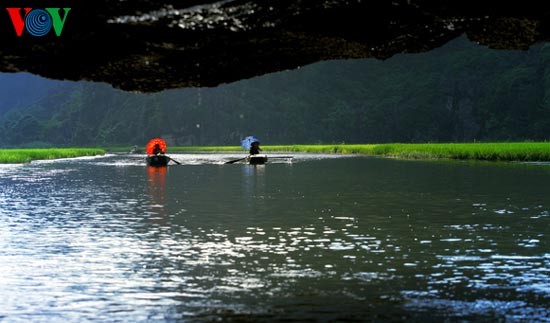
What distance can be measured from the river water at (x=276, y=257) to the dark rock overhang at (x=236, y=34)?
3.61 metres

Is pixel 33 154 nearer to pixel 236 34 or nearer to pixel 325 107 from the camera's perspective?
pixel 236 34

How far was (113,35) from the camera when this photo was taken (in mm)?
5383

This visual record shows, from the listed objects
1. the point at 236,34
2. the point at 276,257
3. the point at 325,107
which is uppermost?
the point at 325,107

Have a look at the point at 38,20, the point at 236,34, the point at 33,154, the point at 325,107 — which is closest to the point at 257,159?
the point at 33,154

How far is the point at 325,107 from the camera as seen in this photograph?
16850 cm

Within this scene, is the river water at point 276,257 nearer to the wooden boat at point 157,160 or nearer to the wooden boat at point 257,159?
the wooden boat at point 157,160

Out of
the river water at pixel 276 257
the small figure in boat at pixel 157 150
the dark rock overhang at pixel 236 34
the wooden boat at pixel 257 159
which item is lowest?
the river water at pixel 276 257

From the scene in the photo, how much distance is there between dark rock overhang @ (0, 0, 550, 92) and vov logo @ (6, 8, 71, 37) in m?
0.04

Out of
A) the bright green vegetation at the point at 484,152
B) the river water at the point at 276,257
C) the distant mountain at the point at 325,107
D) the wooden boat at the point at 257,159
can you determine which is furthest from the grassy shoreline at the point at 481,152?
the distant mountain at the point at 325,107

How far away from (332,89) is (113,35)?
170 meters

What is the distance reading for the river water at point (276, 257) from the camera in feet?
30.3

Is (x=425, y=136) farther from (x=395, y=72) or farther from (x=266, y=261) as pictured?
(x=266, y=261)

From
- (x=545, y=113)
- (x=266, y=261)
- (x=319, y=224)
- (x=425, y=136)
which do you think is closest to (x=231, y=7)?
(x=266, y=261)

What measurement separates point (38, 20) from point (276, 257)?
9.09m
